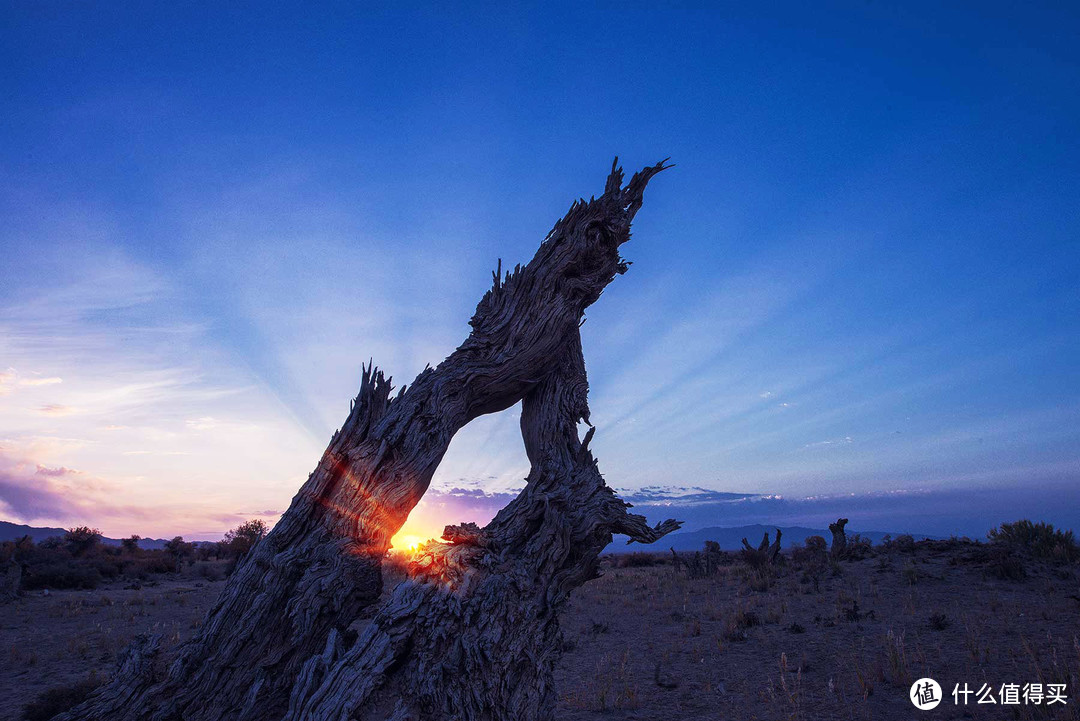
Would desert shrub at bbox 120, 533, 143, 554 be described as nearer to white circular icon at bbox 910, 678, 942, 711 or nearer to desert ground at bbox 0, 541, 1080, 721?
desert ground at bbox 0, 541, 1080, 721

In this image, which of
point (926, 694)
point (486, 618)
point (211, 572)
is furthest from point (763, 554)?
point (211, 572)

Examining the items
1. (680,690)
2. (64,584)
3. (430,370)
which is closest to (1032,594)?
(680,690)

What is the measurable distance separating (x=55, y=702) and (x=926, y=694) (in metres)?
13.5

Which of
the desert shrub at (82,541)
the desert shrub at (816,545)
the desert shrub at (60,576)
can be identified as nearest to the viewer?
the desert shrub at (60,576)

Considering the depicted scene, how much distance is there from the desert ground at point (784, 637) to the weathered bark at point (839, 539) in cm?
131

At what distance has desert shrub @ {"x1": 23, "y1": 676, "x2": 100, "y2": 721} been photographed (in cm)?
913

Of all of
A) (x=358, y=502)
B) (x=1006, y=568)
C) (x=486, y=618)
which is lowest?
(x=1006, y=568)

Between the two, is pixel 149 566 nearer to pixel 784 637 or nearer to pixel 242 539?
pixel 242 539

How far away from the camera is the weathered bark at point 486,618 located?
4.76 m

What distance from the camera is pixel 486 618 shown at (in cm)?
513

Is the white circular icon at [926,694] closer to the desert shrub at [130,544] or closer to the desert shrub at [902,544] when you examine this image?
the desert shrub at [902,544]

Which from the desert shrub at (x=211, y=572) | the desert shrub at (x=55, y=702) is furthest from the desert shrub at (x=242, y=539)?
the desert shrub at (x=55, y=702)

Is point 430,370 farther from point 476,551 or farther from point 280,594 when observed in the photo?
point 280,594

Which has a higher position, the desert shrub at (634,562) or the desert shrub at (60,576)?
the desert shrub at (60,576)
